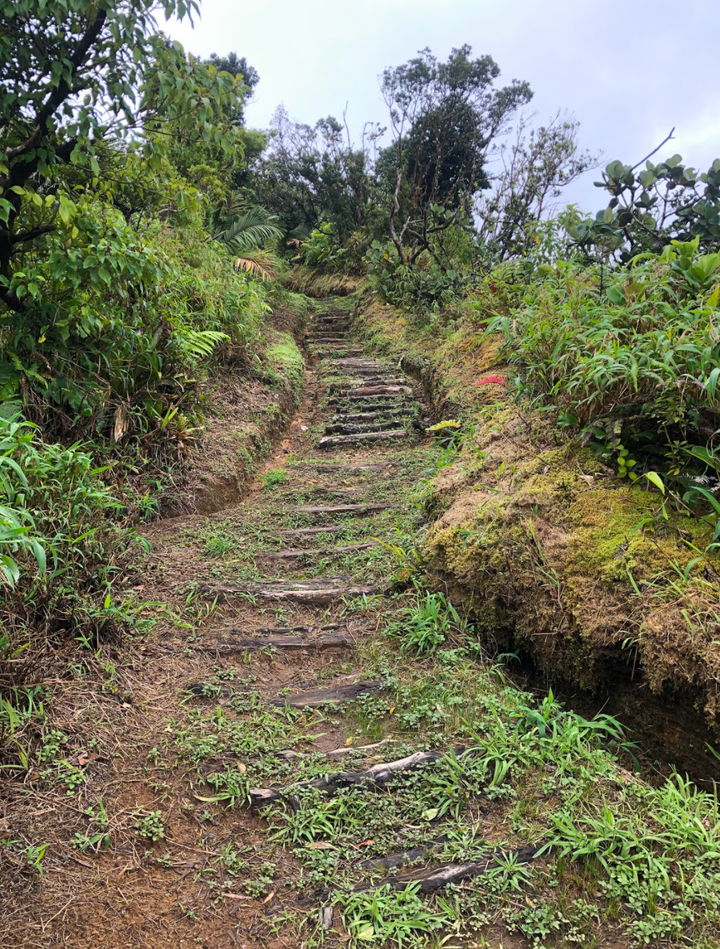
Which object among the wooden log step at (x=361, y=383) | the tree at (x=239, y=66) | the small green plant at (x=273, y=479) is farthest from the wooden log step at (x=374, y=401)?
the tree at (x=239, y=66)

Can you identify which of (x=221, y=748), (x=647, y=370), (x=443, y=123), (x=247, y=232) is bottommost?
(x=221, y=748)

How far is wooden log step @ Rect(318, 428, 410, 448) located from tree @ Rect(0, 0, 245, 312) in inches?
125

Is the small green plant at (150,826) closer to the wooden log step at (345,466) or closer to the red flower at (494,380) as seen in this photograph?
the wooden log step at (345,466)

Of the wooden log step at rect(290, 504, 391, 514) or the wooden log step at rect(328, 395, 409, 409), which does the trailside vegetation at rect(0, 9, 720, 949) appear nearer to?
the wooden log step at rect(290, 504, 391, 514)

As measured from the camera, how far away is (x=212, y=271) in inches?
283

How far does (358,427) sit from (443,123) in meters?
9.32

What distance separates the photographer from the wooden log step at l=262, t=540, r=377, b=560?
3.86 m

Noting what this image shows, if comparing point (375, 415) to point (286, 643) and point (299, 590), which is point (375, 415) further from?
point (286, 643)

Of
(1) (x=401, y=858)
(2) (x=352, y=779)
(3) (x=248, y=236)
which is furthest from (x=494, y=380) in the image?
(3) (x=248, y=236)

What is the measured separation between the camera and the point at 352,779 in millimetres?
2143

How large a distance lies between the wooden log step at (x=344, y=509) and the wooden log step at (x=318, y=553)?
0.57 meters

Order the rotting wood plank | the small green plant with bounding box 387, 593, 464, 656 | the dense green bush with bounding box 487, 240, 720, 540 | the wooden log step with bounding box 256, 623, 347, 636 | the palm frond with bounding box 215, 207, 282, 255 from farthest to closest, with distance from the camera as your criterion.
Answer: the palm frond with bounding box 215, 207, 282, 255, the rotting wood plank, the wooden log step with bounding box 256, 623, 347, 636, the small green plant with bounding box 387, 593, 464, 656, the dense green bush with bounding box 487, 240, 720, 540

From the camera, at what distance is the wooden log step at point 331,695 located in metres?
2.60

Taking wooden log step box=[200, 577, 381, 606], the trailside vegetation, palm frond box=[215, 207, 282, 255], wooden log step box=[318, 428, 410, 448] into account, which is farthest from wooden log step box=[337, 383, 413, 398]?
palm frond box=[215, 207, 282, 255]
